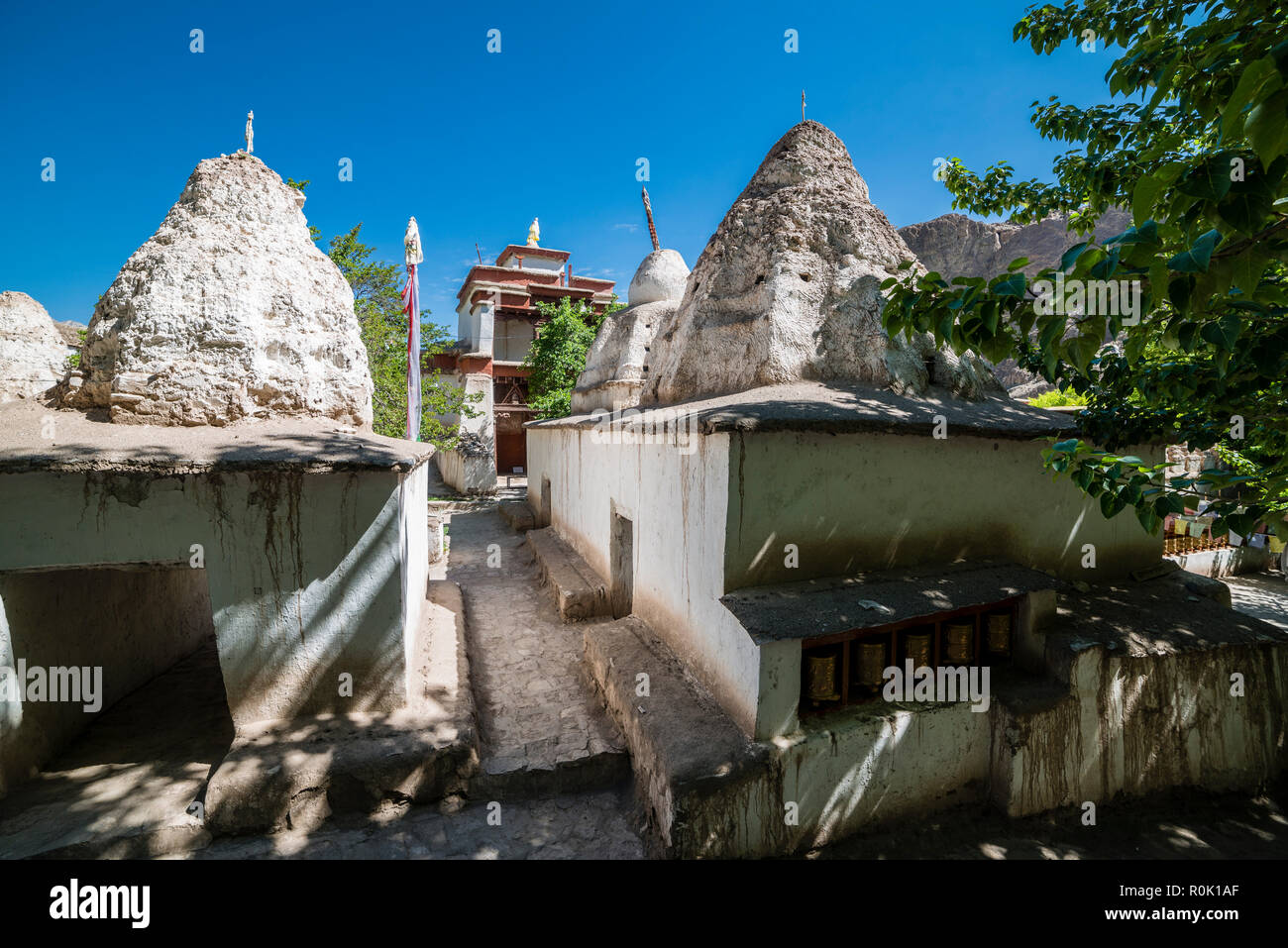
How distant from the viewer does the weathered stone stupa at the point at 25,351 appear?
16.2ft

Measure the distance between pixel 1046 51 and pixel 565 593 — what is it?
7841mm

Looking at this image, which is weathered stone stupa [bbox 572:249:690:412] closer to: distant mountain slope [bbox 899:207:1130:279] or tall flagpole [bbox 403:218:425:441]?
tall flagpole [bbox 403:218:425:441]

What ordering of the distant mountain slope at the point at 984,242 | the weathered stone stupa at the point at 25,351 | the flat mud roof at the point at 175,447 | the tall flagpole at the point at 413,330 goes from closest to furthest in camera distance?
1. the flat mud roof at the point at 175,447
2. the weathered stone stupa at the point at 25,351
3. the tall flagpole at the point at 413,330
4. the distant mountain slope at the point at 984,242

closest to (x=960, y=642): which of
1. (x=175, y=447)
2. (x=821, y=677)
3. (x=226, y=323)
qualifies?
(x=821, y=677)

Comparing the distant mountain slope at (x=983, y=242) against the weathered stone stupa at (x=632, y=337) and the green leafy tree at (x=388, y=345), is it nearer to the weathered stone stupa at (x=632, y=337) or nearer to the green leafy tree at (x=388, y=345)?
the weathered stone stupa at (x=632, y=337)

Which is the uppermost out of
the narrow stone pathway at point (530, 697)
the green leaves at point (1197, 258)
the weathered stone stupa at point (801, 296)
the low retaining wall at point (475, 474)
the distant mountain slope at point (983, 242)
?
the distant mountain slope at point (983, 242)

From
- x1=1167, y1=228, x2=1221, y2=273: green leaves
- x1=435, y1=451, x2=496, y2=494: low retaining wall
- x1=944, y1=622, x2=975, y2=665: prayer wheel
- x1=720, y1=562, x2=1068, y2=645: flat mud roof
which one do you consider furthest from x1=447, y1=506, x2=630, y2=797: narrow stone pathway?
x1=435, y1=451, x2=496, y2=494: low retaining wall

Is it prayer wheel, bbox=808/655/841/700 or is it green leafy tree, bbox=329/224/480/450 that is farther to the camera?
green leafy tree, bbox=329/224/480/450

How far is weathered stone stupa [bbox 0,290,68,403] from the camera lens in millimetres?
4938

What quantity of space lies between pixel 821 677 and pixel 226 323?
5464mm

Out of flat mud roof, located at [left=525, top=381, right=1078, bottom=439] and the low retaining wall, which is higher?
flat mud roof, located at [left=525, top=381, right=1078, bottom=439]

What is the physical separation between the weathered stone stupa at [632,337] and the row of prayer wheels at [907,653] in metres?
8.99

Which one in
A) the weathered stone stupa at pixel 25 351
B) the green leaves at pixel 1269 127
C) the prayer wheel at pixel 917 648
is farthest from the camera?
the weathered stone stupa at pixel 25 351

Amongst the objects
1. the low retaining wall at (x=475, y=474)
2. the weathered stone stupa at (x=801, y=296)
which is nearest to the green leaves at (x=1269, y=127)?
the weathered stone stupa at (x=801, y=296)
